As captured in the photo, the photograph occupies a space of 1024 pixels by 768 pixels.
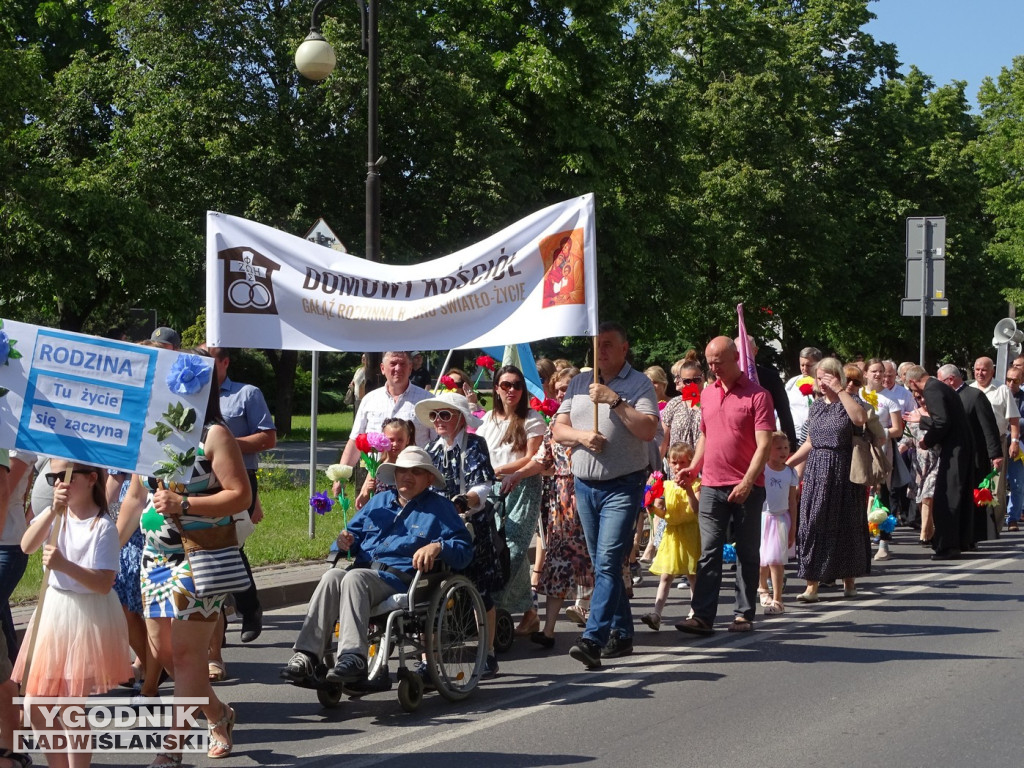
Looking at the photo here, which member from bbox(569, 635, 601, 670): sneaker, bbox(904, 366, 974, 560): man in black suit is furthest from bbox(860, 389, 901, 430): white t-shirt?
bbox(569, 635, 601, 670): sneaker

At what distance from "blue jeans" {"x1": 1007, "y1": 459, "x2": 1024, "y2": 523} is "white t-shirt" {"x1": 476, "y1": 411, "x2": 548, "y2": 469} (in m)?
9.91

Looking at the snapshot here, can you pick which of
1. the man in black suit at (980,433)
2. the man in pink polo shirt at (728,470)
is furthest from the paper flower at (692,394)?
the man in black suit at (980,433)

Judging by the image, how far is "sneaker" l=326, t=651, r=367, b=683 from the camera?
6832 mm

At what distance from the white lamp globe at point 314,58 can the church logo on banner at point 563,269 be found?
24.5ft

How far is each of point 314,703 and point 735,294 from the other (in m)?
35.0

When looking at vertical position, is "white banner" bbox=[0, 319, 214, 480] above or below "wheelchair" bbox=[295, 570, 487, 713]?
above

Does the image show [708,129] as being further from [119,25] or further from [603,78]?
[119,25]

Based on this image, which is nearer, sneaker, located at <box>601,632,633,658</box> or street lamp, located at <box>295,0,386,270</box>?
sneaker, located at <box>601,632,633,658</box>

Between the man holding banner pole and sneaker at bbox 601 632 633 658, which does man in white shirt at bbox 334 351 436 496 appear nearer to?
the man holding banner pole

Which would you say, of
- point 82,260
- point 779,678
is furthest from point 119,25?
point 779,678

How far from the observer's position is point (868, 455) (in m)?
11.4

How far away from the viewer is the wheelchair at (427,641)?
7.04 m

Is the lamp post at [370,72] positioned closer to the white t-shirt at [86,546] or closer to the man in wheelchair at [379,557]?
the man in wheelchair at [379,557]

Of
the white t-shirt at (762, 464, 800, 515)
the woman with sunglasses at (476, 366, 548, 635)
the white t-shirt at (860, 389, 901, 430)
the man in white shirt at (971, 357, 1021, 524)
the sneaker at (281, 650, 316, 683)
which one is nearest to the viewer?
the sneaker at (281, 650, 316, 683)
